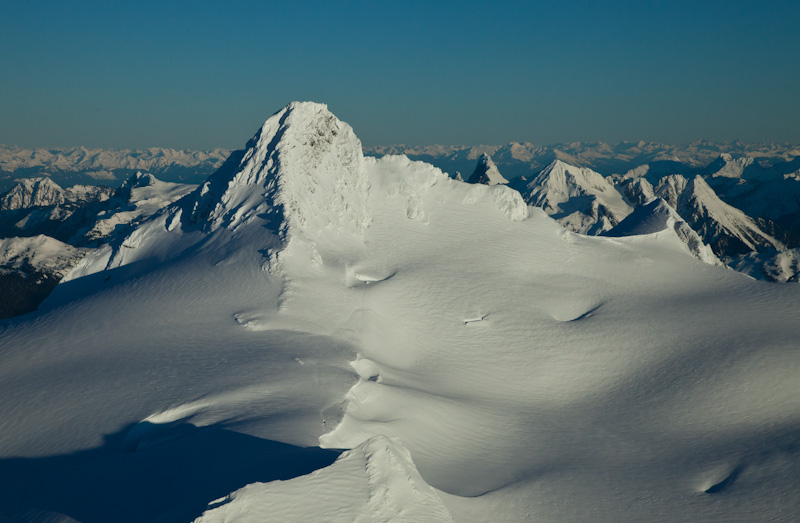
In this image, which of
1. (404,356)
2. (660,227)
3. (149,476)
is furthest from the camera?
(660,227)

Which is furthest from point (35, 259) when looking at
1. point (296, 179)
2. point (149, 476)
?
point (149, 476)

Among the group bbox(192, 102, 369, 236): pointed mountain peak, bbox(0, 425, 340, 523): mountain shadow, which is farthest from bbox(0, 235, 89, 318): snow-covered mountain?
bbox(0, 425, 340, 523): mountain shadow

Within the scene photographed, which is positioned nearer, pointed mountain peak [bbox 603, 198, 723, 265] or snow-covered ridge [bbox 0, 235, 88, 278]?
pointed mountain peak [bbox 603, 198, 723, 265]

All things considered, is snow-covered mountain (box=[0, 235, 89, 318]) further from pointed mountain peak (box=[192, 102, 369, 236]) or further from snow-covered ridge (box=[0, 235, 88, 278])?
pointed mountain peak (box=[192, 102, 369, 236])

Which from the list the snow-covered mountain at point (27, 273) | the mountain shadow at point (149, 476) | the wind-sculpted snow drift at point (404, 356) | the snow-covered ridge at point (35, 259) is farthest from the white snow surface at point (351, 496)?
the snow-covered ridge at point (35, 259)

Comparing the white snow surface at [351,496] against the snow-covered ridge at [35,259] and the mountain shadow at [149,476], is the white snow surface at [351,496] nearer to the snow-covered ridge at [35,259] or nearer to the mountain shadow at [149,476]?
the mountain shadow at [149,476]

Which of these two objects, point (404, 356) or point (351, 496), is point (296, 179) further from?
point (351, 496)

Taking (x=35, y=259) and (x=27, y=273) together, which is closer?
(x=27, y=273)

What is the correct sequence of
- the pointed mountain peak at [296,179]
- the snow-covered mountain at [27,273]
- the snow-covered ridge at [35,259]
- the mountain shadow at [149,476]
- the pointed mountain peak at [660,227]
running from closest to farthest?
the mountain shadow at [149,476], the pointed mountain peak at [296,179], the pointed mountain peak at [660,227], the snow-covered mountain at [27,273], the snow-covered ridge at [35,259]

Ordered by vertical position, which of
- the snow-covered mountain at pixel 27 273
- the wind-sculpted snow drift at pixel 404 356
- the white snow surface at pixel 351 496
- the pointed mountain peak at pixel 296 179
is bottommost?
the snow-covered mountain at pixel 27 273
